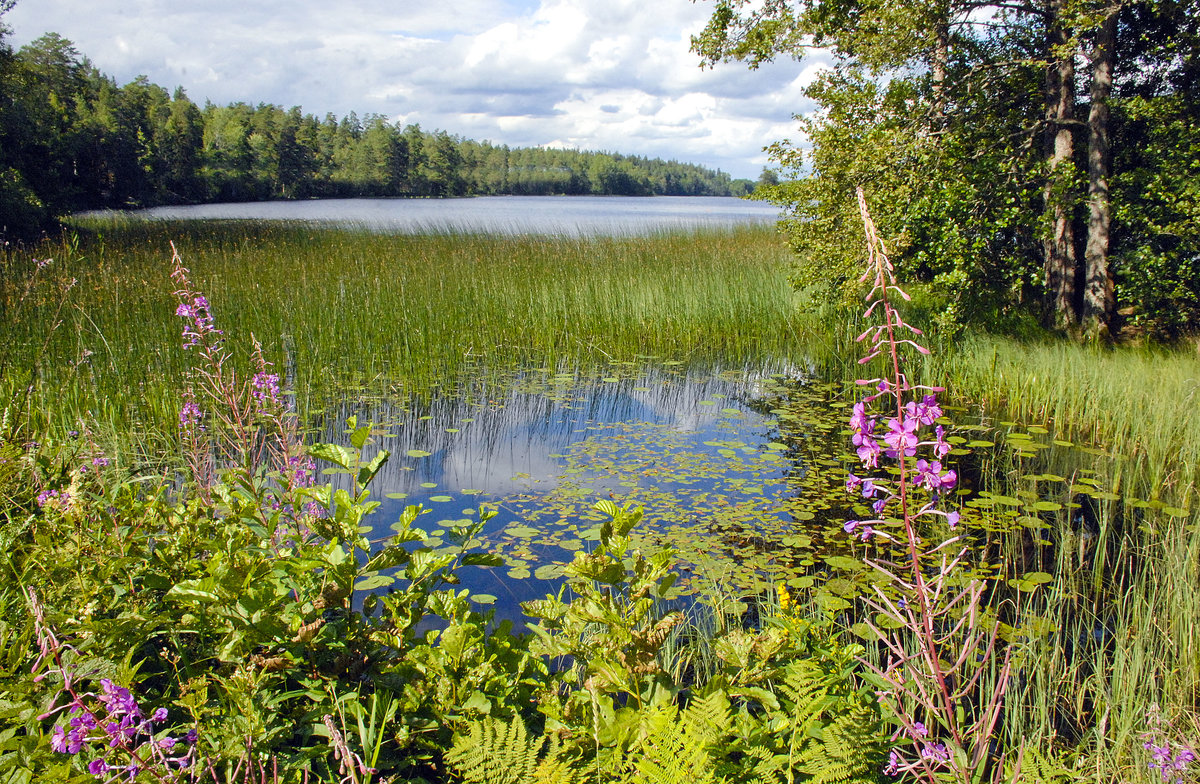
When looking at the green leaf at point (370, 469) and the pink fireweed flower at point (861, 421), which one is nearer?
the pink fireweed flower at point (861, 421)

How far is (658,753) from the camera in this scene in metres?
1.20

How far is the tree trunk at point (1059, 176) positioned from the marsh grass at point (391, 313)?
2825mm

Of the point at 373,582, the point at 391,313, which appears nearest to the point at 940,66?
the point at 391,313

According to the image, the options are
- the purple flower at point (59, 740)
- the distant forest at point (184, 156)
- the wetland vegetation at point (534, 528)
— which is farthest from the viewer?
the distant forest at point (184, 156)

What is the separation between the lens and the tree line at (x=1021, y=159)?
6770mm

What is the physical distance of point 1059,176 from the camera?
7.09 m

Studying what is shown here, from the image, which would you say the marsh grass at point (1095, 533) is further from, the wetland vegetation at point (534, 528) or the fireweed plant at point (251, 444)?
the fireweed plant at point (251, 444)

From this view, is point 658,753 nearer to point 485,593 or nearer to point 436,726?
point 436,726

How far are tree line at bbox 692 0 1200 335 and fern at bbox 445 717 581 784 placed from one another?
6375 mm

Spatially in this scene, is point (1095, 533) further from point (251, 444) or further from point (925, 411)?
point (251, 444)

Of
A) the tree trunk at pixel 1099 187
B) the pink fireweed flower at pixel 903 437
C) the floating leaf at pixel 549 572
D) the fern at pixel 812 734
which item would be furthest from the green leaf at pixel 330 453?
the tree trunk at pixel 1099 187

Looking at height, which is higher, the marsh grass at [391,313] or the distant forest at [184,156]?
the distant forest at [184,156]

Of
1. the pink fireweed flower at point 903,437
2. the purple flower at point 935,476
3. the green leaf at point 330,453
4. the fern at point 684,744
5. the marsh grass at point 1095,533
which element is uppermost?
the pink fireweed flower at point 903,437

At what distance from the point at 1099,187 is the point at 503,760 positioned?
8142 mm
